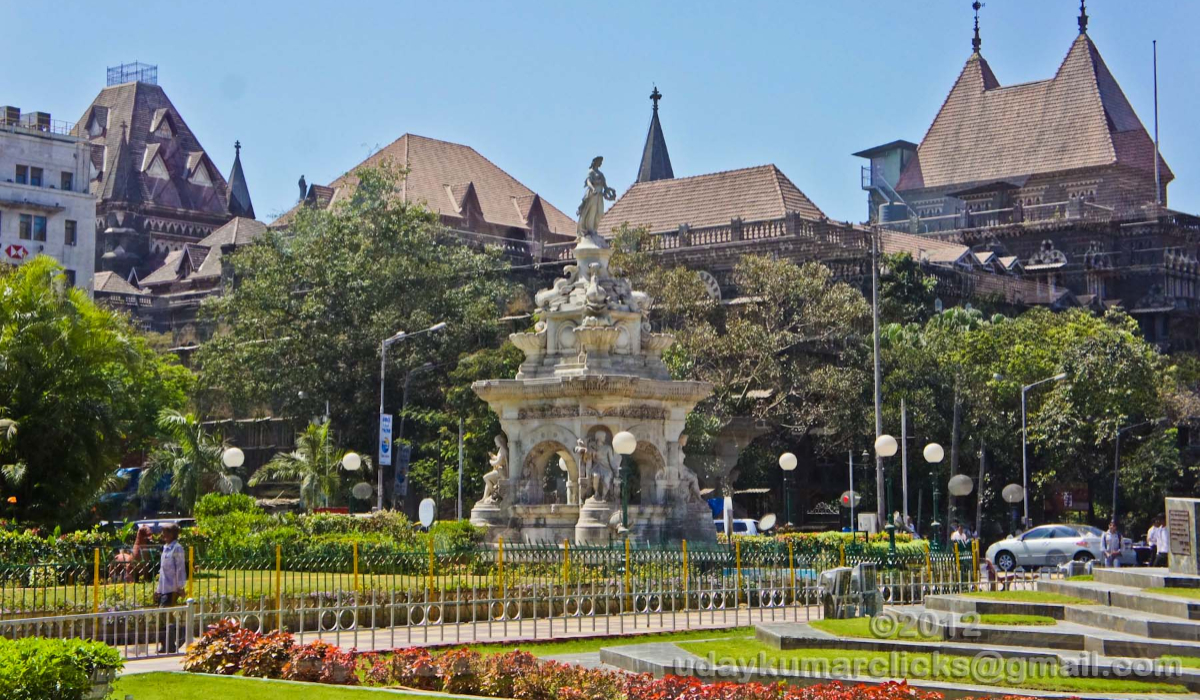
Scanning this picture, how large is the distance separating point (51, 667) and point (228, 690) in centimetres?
285

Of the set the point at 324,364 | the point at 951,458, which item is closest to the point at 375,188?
the point at 324,364

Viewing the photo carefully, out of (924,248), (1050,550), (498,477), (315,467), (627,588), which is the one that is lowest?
(627,588)

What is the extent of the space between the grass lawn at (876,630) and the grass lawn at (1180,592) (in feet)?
9.89

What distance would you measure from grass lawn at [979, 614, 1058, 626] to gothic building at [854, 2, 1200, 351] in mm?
58420

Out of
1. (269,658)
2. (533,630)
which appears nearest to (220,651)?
(269,658)

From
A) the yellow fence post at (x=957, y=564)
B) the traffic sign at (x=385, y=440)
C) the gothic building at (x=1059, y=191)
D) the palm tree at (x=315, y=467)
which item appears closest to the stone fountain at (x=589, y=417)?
the yellow fence post at (x=957, y=564)

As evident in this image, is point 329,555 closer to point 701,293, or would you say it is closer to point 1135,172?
point 701,293

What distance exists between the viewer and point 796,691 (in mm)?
14625

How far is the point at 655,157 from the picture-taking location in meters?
103

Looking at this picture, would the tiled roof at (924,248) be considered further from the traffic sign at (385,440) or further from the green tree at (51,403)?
the green tree at (51,403)

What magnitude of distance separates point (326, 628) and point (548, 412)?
36.4 feet

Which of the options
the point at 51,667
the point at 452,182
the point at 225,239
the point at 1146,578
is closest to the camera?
the point at 51,667

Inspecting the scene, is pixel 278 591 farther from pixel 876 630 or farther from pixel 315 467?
pixel 315 467

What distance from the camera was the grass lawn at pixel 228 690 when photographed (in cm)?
1605
